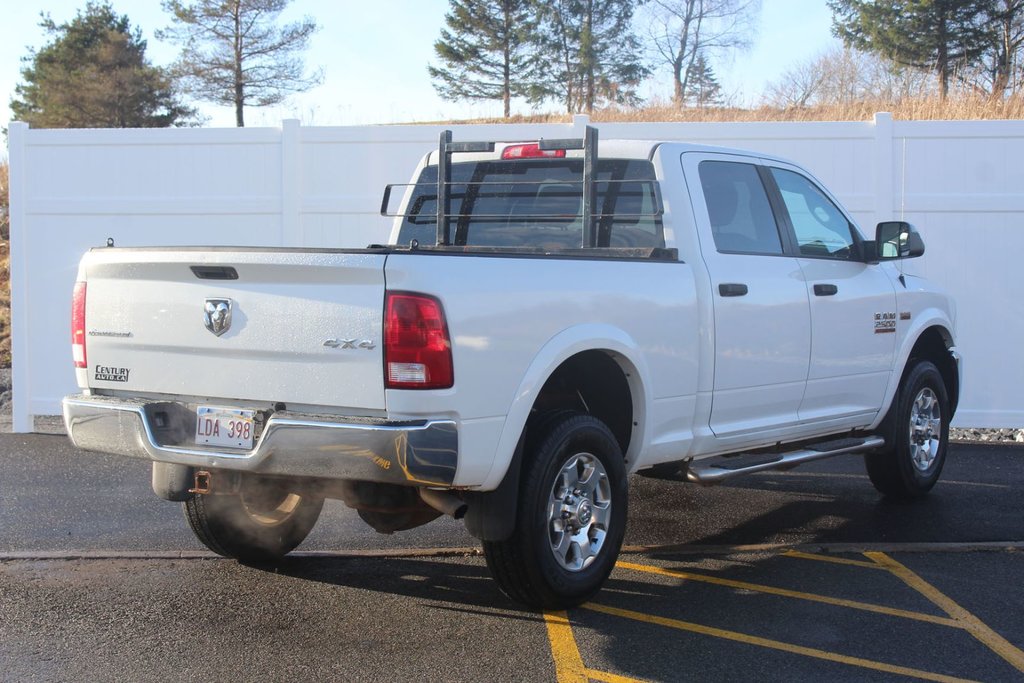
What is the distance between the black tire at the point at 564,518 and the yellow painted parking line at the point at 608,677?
57cm

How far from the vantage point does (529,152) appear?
6246 millimetres

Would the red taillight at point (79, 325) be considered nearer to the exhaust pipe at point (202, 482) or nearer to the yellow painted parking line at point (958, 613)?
the exhaust pipe at point (202, 482)

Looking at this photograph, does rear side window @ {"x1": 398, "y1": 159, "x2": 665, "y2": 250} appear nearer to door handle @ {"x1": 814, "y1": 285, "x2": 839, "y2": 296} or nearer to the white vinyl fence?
door handle @ {"x1": 814, "y1": 285, "x2": 839, "y2": 296}

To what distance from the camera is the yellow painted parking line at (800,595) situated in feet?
16.0

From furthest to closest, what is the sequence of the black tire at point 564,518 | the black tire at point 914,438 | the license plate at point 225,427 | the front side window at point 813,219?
the black tire at point 914,438
the front side window at point 813,219
the black tire at point 564,518
the license plate at point 225,427

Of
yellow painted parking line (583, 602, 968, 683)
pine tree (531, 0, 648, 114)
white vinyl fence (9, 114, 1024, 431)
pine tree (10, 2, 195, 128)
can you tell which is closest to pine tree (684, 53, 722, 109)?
pine tree (531, 0, 648, 114)

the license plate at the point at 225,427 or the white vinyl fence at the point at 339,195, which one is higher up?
the white vinyl fence at the point at 339,195

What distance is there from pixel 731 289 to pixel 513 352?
160cm

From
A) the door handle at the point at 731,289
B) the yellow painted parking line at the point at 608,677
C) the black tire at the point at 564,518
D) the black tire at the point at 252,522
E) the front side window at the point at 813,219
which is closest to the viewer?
the yellow painted parking line at the point at 608,677

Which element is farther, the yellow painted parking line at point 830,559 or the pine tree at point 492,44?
the pine tree at point 492,44

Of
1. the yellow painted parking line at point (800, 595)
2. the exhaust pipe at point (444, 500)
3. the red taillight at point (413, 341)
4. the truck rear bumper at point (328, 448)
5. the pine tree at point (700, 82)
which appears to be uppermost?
the pine tree at point (700, 82)

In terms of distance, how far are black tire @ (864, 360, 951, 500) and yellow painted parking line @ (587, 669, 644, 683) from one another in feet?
11.3

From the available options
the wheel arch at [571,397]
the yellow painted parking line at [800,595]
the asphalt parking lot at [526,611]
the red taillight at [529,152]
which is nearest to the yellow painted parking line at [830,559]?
the asphalt parking lot at [526,611]

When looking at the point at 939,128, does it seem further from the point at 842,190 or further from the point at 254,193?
the point at 254,193
